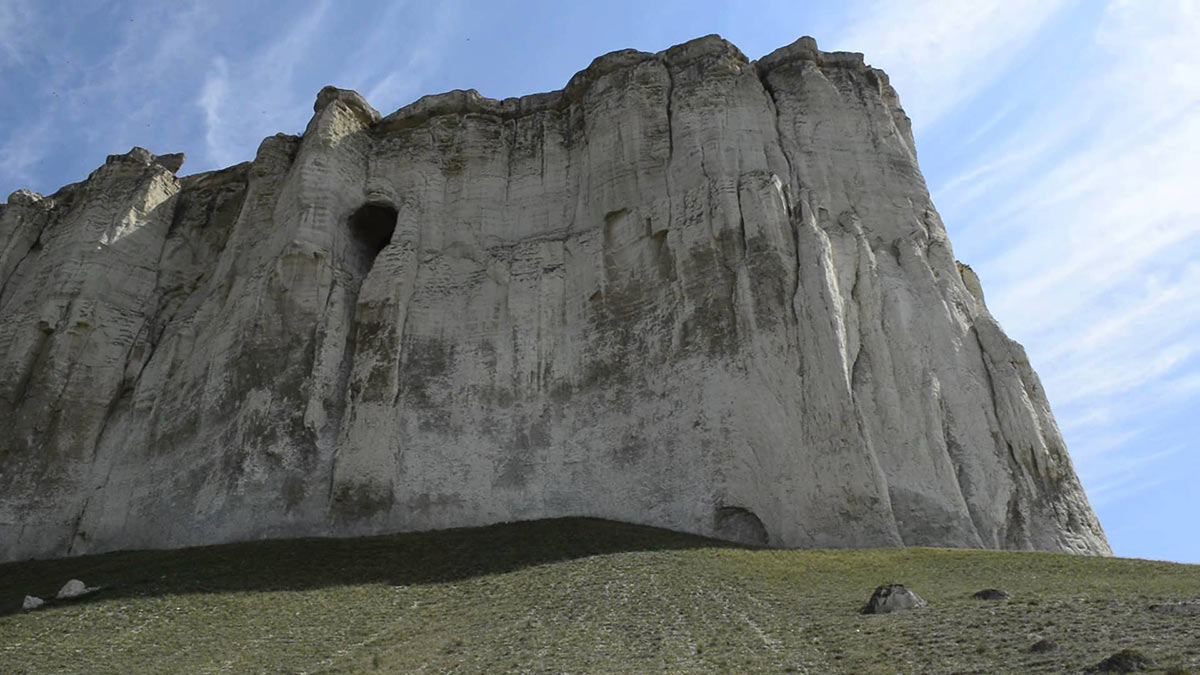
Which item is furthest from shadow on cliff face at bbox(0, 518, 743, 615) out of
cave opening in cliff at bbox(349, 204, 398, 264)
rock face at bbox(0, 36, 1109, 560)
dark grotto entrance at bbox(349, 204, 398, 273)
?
cave opening in cliff at bbox(349, 204, 398, 264)

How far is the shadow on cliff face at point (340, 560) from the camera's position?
22875 millimetres

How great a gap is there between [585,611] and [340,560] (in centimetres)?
881

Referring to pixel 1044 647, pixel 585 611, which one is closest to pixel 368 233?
pixel 585 611

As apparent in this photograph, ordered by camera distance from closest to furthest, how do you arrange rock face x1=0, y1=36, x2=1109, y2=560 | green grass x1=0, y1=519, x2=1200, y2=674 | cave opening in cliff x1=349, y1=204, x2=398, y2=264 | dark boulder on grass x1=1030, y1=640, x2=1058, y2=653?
dark boulder on grass x1=1030, y1=640, x2=1058, y2=653
green grass x1=0, y1=519, x2=1200, y2=674
rock face x1=0, y1=36, x2=1109, y2=560
cave opening in cliff x1=349, y1=204, x2=398, y2=264

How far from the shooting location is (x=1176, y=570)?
19.7 metres

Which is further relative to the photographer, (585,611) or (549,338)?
(549,338)

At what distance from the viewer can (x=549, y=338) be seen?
34.5 metres

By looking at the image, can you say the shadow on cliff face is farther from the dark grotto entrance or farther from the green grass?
the dark grotto entrance

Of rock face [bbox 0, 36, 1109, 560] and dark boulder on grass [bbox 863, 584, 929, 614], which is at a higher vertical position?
rock face [bbox 0, 36, 1109, 560]

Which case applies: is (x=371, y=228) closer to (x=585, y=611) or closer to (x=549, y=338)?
(x=549, y=338)

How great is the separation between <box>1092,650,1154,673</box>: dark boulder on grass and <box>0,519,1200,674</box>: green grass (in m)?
0.20

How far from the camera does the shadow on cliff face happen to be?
2288 cm

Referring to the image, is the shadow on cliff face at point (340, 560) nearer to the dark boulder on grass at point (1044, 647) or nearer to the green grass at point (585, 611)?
the green grass at point (585, 611)

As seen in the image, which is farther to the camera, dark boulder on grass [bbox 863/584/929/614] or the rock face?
the rock face
